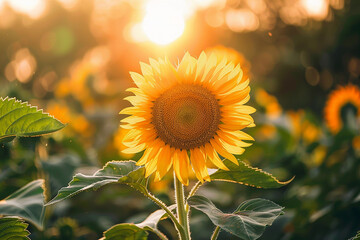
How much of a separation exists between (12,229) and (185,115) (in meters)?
0.54

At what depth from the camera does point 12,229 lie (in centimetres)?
112

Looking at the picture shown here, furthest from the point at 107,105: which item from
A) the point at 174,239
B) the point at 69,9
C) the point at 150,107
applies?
the point at 69,9

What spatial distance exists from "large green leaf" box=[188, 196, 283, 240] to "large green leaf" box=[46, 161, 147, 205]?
134 mm

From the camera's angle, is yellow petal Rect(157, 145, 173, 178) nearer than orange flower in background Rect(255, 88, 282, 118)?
Yes

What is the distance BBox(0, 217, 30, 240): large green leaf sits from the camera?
111 centimetres

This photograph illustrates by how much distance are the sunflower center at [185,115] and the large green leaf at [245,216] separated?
0.19 meters

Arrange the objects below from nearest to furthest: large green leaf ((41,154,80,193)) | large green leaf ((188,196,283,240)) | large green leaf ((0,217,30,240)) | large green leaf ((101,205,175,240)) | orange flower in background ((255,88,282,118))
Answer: large green leaf ((188,196,283,240)) → large green leaf ((101,205,175,240)) → large green leaf ((0,217,30,240)) → large green leaf ((41,154,80,193)) → orange flower in background ((255,88,282,118))

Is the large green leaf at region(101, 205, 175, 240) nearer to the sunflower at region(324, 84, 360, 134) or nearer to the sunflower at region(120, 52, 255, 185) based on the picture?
the sunflower at region(120, 52, 255, 185)

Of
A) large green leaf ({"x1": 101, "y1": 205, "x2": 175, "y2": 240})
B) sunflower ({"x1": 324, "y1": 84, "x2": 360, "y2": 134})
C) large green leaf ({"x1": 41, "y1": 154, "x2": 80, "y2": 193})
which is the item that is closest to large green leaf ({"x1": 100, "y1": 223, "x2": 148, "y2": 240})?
large green leaf ({"x1": 101, "y1": 205, "x2": 175, "y2": 240})

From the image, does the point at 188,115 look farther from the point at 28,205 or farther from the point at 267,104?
the point at 267,104

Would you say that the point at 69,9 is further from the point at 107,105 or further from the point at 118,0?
the point at 107,105

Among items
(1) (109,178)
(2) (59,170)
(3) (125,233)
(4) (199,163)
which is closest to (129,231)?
(3) (125,233)

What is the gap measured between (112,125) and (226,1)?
713cm

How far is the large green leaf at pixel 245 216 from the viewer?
90 cm
